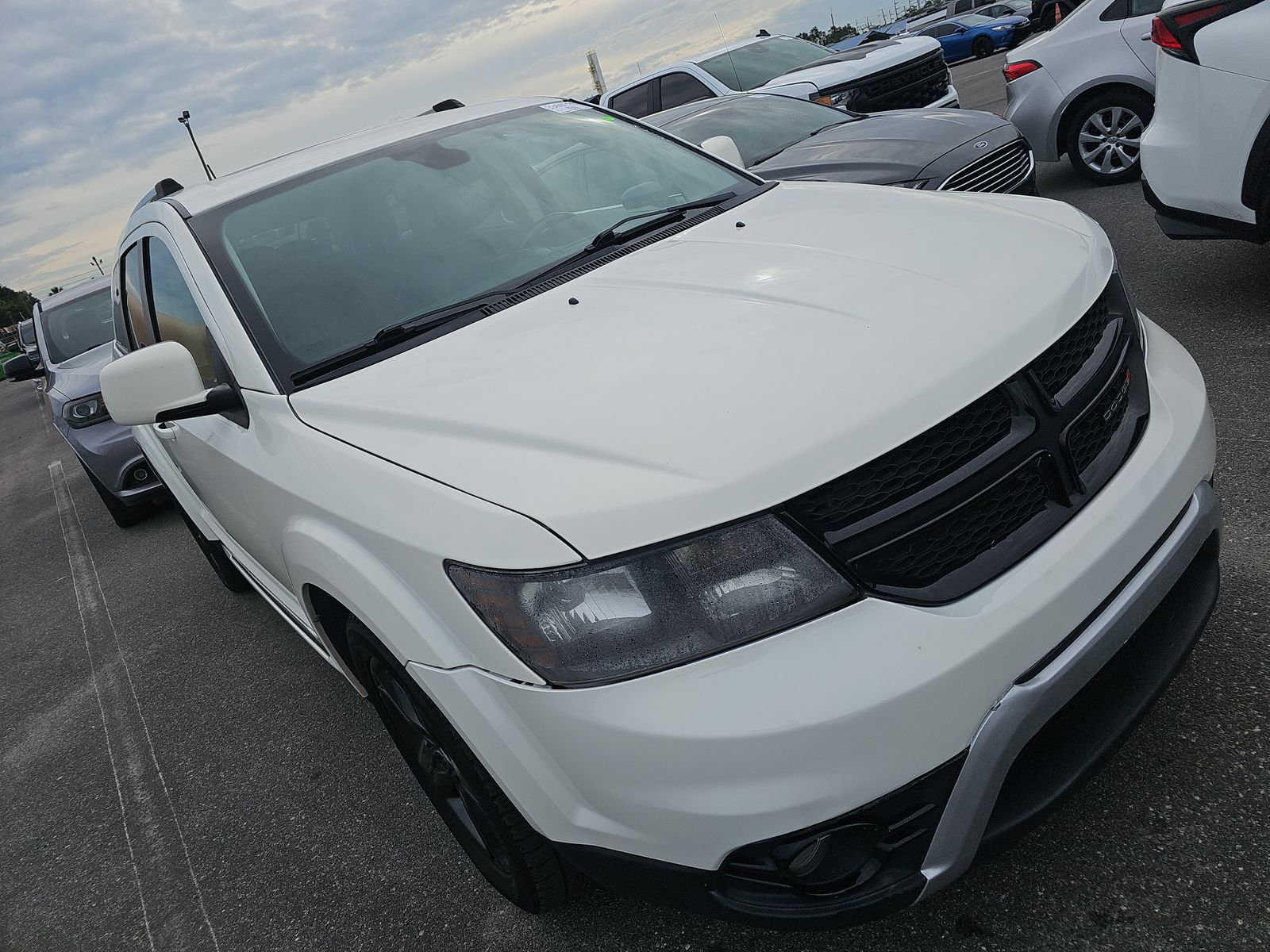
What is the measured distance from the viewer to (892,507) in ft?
5.35

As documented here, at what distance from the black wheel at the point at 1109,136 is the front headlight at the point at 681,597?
6.51 metres

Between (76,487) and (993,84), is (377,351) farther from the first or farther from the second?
(993,84)

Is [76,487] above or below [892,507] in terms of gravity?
below

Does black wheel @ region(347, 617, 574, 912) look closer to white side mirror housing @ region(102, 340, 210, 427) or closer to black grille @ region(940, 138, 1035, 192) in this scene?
white side mirror housing @ region(102, 340, 210, 427)

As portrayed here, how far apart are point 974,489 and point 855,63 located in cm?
908

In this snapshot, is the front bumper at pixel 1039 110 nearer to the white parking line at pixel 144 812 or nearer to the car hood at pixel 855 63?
the car hood at pixel 855 63

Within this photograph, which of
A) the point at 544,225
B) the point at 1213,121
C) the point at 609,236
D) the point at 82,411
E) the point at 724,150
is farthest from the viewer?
the point at 82,411

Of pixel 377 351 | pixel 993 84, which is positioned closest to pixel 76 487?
pixel 377 351

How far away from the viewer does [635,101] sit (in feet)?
37.3

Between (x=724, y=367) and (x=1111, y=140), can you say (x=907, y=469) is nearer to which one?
(x=724, y=367)

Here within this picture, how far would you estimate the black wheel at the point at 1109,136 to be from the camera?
679 centimetres

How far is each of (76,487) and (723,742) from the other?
9417 mm

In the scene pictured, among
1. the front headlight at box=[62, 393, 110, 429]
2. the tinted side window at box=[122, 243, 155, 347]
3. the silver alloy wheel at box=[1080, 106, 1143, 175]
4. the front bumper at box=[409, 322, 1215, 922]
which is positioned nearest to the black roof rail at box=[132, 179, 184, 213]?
the tinted side window at box=[122, 243, 155, 347]

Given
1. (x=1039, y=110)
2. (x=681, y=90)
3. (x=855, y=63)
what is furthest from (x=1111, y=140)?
(x=681, y=90)
